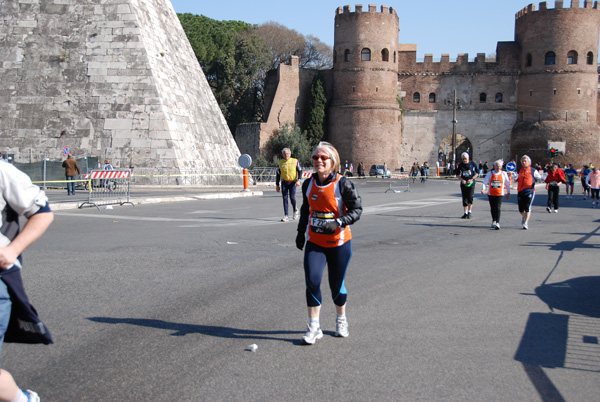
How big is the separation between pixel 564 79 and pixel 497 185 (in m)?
49.3

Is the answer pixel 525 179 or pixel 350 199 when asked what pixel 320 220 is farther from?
pixel 525 179

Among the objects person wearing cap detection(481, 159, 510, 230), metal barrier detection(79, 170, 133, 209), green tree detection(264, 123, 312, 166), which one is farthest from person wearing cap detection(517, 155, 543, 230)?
green tree detection(264, 123, 312, 166)

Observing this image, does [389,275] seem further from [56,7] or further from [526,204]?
[56,7]

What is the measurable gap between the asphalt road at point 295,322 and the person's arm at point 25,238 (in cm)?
116

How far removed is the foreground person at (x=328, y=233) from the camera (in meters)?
4.78

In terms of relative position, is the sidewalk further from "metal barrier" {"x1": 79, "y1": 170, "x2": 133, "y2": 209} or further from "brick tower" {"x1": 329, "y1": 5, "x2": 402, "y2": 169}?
"brick tower" {"x1": 329, "y1": 5, "x2": 402, "y2": 169}

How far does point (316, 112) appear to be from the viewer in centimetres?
5731

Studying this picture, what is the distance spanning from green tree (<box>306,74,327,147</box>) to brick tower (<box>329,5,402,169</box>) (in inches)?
52.0

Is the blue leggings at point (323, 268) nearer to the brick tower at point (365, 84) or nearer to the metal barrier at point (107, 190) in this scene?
the metal barrier at point (107, 190)

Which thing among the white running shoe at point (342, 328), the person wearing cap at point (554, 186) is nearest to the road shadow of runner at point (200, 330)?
the white running shoe at point (342, 328)

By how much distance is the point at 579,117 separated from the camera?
56469 mm

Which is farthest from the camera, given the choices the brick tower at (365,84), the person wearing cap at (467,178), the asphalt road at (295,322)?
the brick tower at (365,84)

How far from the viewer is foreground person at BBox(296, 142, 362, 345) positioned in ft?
15.7

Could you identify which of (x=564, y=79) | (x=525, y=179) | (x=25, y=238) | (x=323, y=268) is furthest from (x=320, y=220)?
(x=564, y=79)
